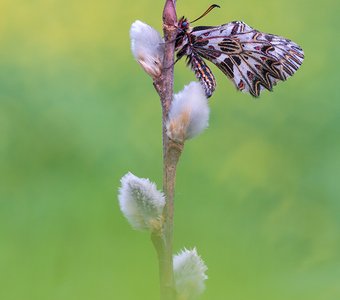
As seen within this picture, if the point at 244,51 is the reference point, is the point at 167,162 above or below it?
below

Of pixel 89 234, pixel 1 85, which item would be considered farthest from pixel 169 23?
pixel 1 85

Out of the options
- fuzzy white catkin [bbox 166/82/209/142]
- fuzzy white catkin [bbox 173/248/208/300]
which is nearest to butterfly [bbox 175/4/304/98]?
fuzzy white catkin [bbox 166/82/209/142]

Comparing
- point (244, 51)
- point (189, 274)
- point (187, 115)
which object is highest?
point (244, 51)

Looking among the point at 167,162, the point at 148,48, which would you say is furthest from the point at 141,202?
the point at 148,48

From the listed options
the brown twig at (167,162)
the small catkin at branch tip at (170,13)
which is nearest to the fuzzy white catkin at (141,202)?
the brown twig at (167,162)

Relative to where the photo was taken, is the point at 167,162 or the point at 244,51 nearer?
the point at 167,162

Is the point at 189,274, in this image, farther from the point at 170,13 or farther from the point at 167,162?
the point at 170,13

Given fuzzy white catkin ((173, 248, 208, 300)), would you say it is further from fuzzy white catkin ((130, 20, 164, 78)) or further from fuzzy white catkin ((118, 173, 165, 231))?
fuzzy white catkin ((130, 20, 164, 78))
